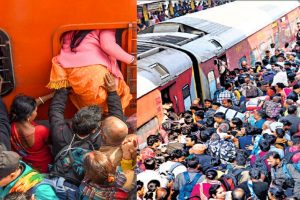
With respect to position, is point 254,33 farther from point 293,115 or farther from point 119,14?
point 119,14

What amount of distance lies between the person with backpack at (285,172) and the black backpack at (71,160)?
2.47m

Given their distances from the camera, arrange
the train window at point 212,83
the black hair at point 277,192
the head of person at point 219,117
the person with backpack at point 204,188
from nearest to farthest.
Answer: the black hair at point 277,192, the person with backpack at point 204,188, the head of person at point 219,117, the train window at point 212,83

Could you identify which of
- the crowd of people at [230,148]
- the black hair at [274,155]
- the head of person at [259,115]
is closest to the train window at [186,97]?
the crowd of people at [230,148]

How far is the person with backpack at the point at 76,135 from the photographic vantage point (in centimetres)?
250

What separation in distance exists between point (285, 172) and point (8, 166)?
308cm

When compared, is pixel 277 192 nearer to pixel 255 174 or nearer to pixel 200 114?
pixel 255 174

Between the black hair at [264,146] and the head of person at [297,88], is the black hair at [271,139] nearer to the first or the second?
the black hair at [264,146]

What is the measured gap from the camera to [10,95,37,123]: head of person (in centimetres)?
240

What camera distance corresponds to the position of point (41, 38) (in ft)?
7.87

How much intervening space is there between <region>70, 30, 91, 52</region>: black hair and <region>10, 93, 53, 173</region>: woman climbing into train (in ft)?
0.91

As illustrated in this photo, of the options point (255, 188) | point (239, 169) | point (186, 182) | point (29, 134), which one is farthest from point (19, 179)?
point (239, 169)

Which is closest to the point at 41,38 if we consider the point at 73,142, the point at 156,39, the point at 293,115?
the point at 73,142

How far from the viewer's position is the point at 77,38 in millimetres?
2486

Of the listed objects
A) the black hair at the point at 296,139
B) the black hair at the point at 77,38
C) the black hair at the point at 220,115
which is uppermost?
the black hair at the point at 77,38
